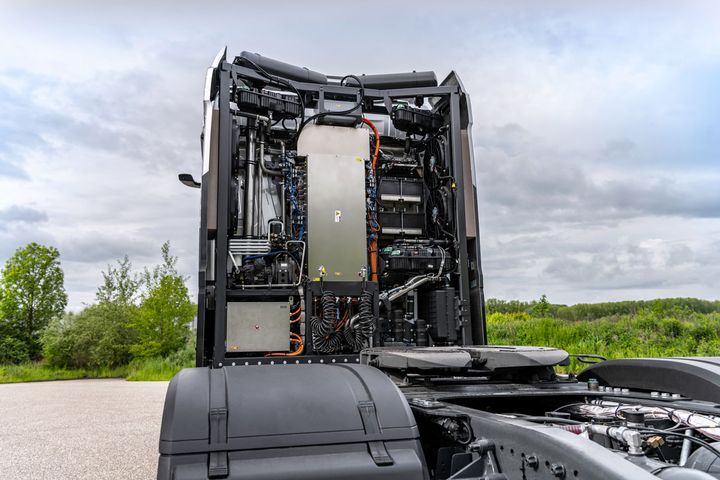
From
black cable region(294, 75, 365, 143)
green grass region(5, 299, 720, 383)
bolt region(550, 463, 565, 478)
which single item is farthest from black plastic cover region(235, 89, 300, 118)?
green grass region(5, 299, 720, 383)

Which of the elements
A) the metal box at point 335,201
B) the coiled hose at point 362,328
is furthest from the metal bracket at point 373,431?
the metal box at point 335,201

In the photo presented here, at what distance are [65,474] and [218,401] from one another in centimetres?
572

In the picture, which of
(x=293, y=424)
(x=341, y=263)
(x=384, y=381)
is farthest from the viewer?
(x=341, y=263)

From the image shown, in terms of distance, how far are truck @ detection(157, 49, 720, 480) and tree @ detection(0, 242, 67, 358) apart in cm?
2827

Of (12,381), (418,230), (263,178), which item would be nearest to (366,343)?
(418,230)

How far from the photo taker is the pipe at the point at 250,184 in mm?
4844

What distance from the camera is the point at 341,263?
15.7ft

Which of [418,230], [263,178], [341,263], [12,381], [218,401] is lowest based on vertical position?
[12,381]

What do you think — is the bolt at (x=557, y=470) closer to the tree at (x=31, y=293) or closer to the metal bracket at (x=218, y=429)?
the metal bracket at (x=218, y=429)

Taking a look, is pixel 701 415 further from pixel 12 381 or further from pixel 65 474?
pixel 12 381

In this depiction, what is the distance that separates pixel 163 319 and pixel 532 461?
24.5 m

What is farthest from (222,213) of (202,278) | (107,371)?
(107,371)

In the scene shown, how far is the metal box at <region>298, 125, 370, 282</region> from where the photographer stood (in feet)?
15.6

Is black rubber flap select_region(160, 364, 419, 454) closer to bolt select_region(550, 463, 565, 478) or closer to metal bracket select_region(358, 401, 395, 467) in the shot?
metal bracket select_region(358, 401, 395, 467)
